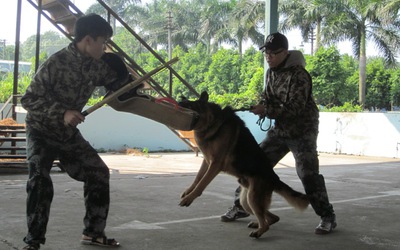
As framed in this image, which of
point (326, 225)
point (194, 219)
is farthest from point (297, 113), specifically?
point (194, 219)

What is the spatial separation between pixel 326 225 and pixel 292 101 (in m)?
1.31

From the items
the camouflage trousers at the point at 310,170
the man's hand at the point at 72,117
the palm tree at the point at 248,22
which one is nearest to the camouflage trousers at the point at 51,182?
the man's hand at the point at 72,117

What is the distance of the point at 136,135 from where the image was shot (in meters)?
18.3

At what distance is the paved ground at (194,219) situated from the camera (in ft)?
13.9

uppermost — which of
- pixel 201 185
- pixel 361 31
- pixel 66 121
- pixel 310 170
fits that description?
pixel 361 31

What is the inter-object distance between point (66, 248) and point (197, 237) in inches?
48.1

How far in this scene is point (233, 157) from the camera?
4.36 metres

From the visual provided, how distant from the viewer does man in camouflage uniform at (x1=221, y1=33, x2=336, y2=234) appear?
180 inches

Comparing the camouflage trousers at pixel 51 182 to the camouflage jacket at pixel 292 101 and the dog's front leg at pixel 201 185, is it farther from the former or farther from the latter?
the camouflage jacket at pixel 292 101

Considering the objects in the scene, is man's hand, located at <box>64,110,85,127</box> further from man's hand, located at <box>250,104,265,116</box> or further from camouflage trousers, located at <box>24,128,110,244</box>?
man's hand, located at <box>250,104,265,116</box>

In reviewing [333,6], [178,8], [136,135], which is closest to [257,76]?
[333,6]

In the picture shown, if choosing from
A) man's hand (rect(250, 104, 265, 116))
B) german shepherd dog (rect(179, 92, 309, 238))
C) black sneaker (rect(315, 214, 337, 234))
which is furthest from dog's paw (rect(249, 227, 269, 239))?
man's hand (rect(250, 104, 265, 116))

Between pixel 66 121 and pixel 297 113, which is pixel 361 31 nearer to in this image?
pixel 297 113

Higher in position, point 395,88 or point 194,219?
point 395,88
